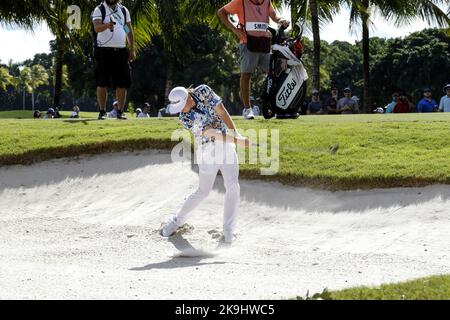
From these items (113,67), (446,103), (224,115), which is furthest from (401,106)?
(224,115)

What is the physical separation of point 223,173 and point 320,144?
3.11 m

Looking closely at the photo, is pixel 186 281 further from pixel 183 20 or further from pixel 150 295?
pixel 183 20

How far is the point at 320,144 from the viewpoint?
38.2 feet

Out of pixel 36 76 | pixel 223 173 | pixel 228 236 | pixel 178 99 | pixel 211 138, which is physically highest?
pixel 36 76

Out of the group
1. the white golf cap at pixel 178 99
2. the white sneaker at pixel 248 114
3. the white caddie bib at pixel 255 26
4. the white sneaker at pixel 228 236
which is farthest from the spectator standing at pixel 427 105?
the white golf cap at pixel 178 99

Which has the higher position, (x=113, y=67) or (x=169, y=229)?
(x=113, y=67)

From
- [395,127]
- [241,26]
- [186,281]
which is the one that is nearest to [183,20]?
[241,26]

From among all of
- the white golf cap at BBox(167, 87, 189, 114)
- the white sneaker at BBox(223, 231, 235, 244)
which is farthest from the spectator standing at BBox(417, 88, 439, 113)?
the white golf cap at BBox(167, 87, 189, 114)

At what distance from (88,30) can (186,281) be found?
19.6m

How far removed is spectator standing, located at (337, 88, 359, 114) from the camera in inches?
792

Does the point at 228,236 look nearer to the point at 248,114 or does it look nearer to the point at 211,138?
the point at 211,138

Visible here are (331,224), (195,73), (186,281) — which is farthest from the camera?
(195,73)

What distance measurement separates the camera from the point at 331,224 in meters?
9.62

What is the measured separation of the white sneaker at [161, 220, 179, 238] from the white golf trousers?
0.86 feet
